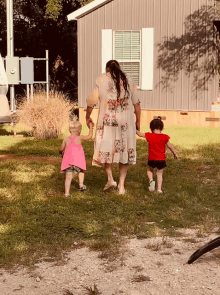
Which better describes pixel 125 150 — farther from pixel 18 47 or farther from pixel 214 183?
pixel 18 47

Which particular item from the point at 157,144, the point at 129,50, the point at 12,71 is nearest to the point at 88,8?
the point at 129,50

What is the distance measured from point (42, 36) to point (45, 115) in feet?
48.7

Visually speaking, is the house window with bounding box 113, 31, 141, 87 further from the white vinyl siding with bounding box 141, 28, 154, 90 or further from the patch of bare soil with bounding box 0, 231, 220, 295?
the patch of bare soil with bounding box 0, 231, 220, 295

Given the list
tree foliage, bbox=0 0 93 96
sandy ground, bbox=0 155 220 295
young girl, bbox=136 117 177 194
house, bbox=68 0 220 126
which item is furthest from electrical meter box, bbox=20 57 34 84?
sandy ground, bbox=0 155 220 295

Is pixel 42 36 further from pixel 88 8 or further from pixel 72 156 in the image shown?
pixel 72 156

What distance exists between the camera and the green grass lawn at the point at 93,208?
16.6 ft

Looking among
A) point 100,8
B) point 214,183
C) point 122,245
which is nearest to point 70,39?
point 100,8

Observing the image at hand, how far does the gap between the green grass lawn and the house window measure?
6.59 metres

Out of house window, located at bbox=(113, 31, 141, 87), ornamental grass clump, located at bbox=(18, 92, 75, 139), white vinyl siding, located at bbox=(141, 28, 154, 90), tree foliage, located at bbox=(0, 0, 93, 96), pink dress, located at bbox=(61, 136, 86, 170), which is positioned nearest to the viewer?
pink dress, located at bbox=(61, 136, 86, 170)

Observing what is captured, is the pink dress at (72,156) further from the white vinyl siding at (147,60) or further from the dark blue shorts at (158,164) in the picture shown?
the white vinyl siding at (147,60)

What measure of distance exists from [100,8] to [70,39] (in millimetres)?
10293

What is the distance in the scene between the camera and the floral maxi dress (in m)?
6.81

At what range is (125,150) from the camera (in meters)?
6.91

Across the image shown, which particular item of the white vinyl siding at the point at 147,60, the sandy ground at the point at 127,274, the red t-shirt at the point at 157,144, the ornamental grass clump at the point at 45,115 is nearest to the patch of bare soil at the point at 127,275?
the sandy ground at the point at 127,274
